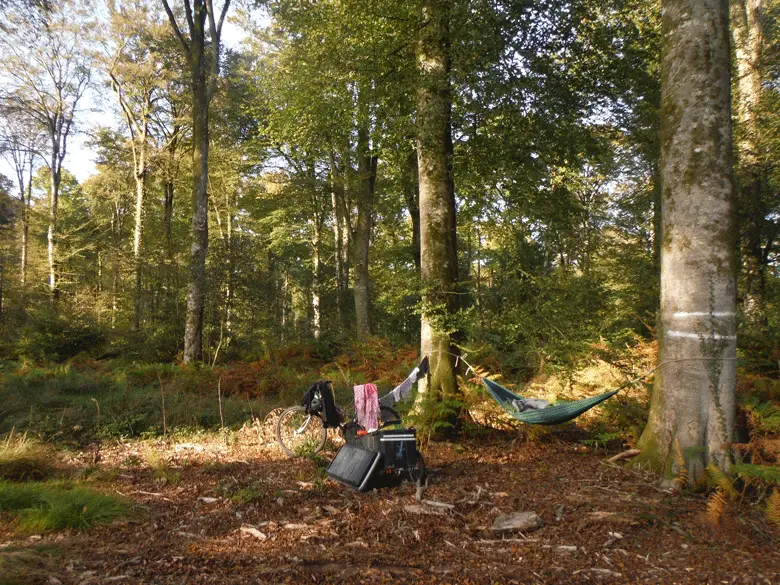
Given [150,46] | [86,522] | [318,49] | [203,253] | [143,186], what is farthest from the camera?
[143,186]

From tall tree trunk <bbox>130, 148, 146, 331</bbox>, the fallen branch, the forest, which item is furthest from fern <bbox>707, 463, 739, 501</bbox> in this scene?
tall tree trunk <bbox>130, 148, 146, 331</bbox>

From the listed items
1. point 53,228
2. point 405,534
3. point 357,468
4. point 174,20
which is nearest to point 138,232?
point 53,228

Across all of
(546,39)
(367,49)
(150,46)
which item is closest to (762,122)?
(546,39)

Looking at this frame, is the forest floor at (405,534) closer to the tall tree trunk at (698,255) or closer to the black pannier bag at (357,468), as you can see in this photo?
the black pannier bag at (357,468)

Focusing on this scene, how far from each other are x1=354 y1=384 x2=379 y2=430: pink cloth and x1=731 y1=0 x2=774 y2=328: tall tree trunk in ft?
25.3

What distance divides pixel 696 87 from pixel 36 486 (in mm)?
6922

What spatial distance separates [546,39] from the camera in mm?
6816

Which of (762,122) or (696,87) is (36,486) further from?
(762,122)

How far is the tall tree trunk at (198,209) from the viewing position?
11781mm

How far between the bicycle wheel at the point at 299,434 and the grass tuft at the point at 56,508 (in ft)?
7.26

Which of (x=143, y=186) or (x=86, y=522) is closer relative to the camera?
(x=86, y=522)

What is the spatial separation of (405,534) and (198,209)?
10371 mm

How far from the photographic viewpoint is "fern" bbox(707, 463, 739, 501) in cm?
366

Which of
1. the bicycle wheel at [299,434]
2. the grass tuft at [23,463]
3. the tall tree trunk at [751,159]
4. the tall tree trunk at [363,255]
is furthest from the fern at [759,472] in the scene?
the tall tree trunk at [363,255]
